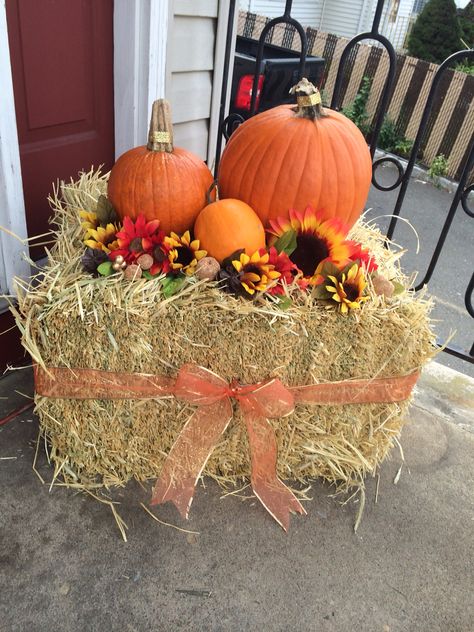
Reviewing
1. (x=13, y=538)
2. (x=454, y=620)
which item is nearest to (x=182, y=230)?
(x=13, y=538)

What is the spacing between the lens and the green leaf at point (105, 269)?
4.89ft

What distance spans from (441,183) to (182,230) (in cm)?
690

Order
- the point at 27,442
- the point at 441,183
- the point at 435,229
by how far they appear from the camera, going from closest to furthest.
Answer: the point at 27,442 < the point at 435,229 < the point at 441,183

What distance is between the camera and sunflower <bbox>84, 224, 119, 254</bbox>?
1.58m

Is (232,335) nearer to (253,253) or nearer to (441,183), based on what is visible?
(253,253)

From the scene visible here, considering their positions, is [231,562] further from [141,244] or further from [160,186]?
[160,186]

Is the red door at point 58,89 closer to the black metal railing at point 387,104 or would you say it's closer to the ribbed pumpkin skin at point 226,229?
the black metal railing at point 387,104

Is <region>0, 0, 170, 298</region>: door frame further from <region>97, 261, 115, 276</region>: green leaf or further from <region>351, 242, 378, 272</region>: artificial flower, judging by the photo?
<region>351, 242, 378, 272</region>: artificial flower

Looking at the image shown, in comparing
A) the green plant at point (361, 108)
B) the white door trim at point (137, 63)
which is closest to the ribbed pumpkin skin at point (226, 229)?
the white door trim at point (137, 63)

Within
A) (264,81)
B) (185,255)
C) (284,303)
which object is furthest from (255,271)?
(264,81)

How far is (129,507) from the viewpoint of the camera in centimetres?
168

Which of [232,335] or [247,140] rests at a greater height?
[247,140]

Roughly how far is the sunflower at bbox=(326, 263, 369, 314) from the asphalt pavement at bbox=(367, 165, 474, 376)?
6.01 ft

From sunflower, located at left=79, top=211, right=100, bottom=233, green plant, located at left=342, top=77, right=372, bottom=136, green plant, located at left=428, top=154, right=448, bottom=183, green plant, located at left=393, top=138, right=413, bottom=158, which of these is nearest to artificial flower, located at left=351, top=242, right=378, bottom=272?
sunflower, located at left=79, top=211, right=100, bottom=233
